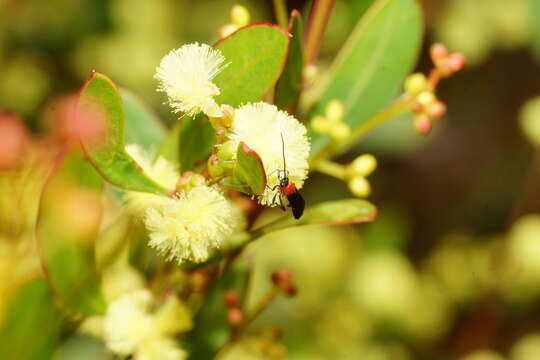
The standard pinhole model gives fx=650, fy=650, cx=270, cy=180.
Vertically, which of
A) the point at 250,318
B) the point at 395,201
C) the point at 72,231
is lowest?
the point at 395,201

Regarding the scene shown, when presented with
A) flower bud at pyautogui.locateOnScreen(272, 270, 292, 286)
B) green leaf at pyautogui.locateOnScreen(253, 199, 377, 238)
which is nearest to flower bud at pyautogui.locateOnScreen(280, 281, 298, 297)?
flower bud at pyautogui.locateOnScreen(272, 270, 292, 286)

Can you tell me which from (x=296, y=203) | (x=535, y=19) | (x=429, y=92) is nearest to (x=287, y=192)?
(x=296, y=203)

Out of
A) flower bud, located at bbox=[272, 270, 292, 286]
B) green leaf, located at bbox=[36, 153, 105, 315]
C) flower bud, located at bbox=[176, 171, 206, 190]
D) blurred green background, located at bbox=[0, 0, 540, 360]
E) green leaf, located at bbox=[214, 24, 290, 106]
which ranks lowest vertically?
blurred green background, located at bbox=[0, 0, 540, 360]

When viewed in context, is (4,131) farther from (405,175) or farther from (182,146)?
(405,175)

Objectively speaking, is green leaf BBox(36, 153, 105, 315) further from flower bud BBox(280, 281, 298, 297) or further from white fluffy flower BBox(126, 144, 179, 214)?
flower bud BBox(280, 281, 298, 297)

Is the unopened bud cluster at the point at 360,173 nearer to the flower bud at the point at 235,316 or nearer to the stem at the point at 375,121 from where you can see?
the stem at the point at 375,121

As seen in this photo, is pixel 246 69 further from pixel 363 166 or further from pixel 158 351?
pixel 158 351

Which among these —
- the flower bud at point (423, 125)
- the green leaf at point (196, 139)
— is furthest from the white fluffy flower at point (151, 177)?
the flower bud at point (423, 125)
